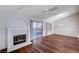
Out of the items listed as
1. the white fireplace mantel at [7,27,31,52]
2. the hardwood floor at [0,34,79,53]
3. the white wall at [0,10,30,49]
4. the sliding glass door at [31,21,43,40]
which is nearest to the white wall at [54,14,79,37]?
the hardwood floor at [0,34,79,53]

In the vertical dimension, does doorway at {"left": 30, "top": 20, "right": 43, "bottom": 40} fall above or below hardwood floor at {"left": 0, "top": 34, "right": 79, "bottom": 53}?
above

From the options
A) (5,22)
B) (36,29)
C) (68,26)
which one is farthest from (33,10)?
(68,26)

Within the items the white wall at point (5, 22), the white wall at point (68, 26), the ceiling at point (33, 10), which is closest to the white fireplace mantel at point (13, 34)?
the white wall at point (5, 22)

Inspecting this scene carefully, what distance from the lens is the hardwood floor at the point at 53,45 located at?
58.1 inches

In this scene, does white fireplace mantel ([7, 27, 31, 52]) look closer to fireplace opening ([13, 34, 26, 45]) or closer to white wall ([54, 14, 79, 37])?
fireplace opening ([13, 34, 26, 45])

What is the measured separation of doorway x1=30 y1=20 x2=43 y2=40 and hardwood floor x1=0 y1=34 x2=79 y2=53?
3.1 inches

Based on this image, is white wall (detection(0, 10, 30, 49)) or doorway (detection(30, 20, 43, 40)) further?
doorway (detection(30, 20, 43, 40))

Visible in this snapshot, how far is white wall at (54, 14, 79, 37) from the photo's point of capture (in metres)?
1.50

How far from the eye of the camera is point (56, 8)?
1466 mm

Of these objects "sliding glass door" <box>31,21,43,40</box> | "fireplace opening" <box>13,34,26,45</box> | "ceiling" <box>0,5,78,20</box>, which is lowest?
"fireplace opening" <box>13,34,26,45</box>

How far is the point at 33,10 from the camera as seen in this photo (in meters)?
1.47

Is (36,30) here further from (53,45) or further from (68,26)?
(68,26)
